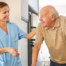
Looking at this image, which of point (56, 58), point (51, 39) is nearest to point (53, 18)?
point (51, 39)

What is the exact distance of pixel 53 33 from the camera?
955 mm

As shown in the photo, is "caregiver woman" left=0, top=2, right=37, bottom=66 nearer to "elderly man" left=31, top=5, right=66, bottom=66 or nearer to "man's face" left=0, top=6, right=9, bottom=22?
"man's face" left=0, top=6, right=9, bottom=22

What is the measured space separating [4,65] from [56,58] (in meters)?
0.48

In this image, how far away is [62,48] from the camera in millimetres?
948

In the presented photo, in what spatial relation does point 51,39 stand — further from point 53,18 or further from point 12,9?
point 12,9

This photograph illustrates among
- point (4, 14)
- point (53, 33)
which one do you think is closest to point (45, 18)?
point (53, 33)

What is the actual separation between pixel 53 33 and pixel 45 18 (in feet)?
0.51

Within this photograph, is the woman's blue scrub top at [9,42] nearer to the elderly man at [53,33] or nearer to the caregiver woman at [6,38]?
the caregiver woman at [6,38]

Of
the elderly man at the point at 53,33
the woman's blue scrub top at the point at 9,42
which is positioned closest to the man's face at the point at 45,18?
the elderly man at the point at 53,33

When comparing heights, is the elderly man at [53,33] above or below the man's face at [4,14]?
below

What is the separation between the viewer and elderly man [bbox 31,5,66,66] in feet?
2.99

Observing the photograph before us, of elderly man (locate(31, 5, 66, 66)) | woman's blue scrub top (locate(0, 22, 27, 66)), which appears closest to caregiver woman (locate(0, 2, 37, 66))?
woman's blue scrub top (locate(0, 22, 27, 66))

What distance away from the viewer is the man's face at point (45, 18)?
903mm

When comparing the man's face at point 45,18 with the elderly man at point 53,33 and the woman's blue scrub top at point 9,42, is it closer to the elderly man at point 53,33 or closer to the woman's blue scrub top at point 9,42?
the elderly man at point 53,33
